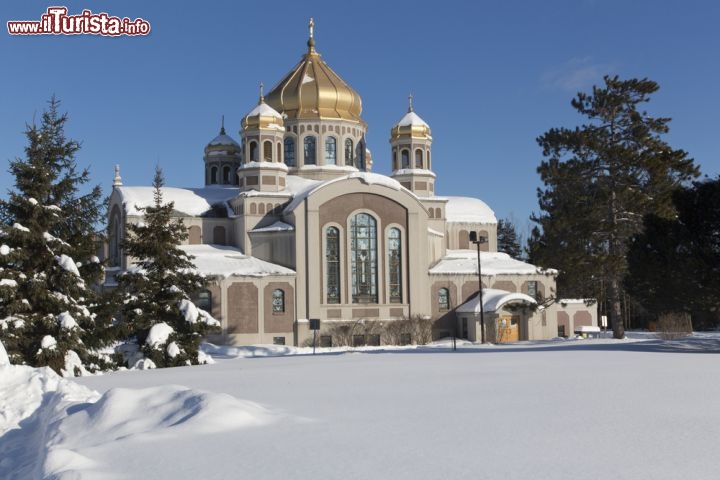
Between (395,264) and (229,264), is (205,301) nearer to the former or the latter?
(229,264)

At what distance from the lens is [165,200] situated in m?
50.4

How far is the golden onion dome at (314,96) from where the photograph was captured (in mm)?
55500

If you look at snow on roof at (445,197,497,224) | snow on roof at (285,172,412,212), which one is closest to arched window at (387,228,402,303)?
snow on roof at (285,172,412,212)

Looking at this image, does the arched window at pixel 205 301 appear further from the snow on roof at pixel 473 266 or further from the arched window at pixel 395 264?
the snow on roof at pixel 473 266

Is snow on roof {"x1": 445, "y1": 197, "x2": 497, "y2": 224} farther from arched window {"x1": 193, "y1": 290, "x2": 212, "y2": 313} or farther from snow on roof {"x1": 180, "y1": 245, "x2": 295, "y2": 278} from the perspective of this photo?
arched window {"x1": 193, "y1": 290, "x2": 212, "y2": 313}

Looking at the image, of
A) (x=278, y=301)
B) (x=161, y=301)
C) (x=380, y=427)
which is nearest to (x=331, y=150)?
(x=278, y=301)

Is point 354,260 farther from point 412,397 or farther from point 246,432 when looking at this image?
point 246,432

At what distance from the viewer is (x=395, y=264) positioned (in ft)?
160

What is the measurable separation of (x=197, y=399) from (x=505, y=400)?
459 cm

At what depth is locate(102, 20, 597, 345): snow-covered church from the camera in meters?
46.2

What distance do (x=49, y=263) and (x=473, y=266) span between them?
31.0m

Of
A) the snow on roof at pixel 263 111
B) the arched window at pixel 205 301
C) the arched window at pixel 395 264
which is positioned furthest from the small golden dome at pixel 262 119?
the arched window at pixel 205 301

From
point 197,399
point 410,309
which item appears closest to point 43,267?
point 197,399

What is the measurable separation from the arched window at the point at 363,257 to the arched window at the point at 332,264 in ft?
2.84
